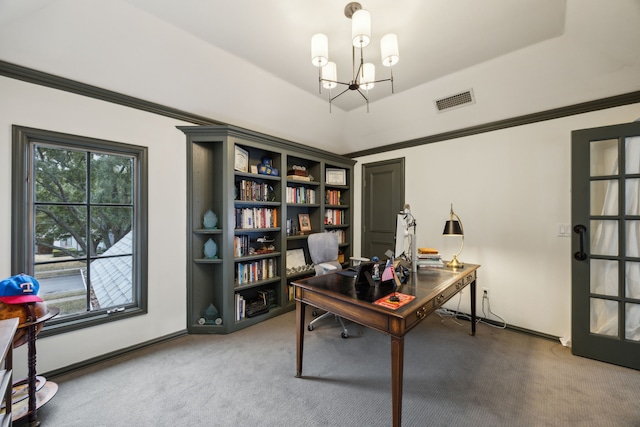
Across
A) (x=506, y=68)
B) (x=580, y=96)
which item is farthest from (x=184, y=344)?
(x=580, y=96)

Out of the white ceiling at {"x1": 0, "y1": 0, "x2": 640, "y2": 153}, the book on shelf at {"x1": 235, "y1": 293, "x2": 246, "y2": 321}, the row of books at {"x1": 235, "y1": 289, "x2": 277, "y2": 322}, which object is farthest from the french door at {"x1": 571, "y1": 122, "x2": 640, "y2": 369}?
the book on shelf at {"x1": 235, "y1": 293, "x2": 246, "y2": 321}

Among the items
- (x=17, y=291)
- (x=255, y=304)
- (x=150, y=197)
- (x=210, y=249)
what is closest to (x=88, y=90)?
(x=150, y=197)

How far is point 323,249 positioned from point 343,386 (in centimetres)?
148

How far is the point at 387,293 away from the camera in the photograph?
1.74 m

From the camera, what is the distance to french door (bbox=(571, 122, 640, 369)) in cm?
213

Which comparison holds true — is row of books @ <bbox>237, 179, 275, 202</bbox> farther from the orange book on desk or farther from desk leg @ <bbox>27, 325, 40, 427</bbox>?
the orange book on desk

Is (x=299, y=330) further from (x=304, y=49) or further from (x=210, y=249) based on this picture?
(x=304, y=49)

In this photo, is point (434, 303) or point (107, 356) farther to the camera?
point (107, 356)

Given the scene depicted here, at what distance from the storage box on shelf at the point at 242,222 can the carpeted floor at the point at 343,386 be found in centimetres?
46

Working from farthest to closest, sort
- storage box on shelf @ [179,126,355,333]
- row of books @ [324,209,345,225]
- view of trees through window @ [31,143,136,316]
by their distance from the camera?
1. row of books @ [324,209,345,225]
2. storage box on shelf @ [179,126,355,333]
3. view of trees through window @ [31,143,136,316]

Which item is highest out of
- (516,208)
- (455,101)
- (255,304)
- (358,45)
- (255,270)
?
(455,101)

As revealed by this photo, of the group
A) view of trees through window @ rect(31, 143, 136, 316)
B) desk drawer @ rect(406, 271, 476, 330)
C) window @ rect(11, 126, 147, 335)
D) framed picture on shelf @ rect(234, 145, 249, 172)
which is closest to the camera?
desk drawer @ rect(406, 271, 476, 330)

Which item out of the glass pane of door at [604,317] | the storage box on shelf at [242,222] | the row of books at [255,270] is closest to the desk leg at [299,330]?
the storage box on shelf at [242,222]

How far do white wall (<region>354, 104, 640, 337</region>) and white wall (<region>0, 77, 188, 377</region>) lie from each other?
315 centimetres
